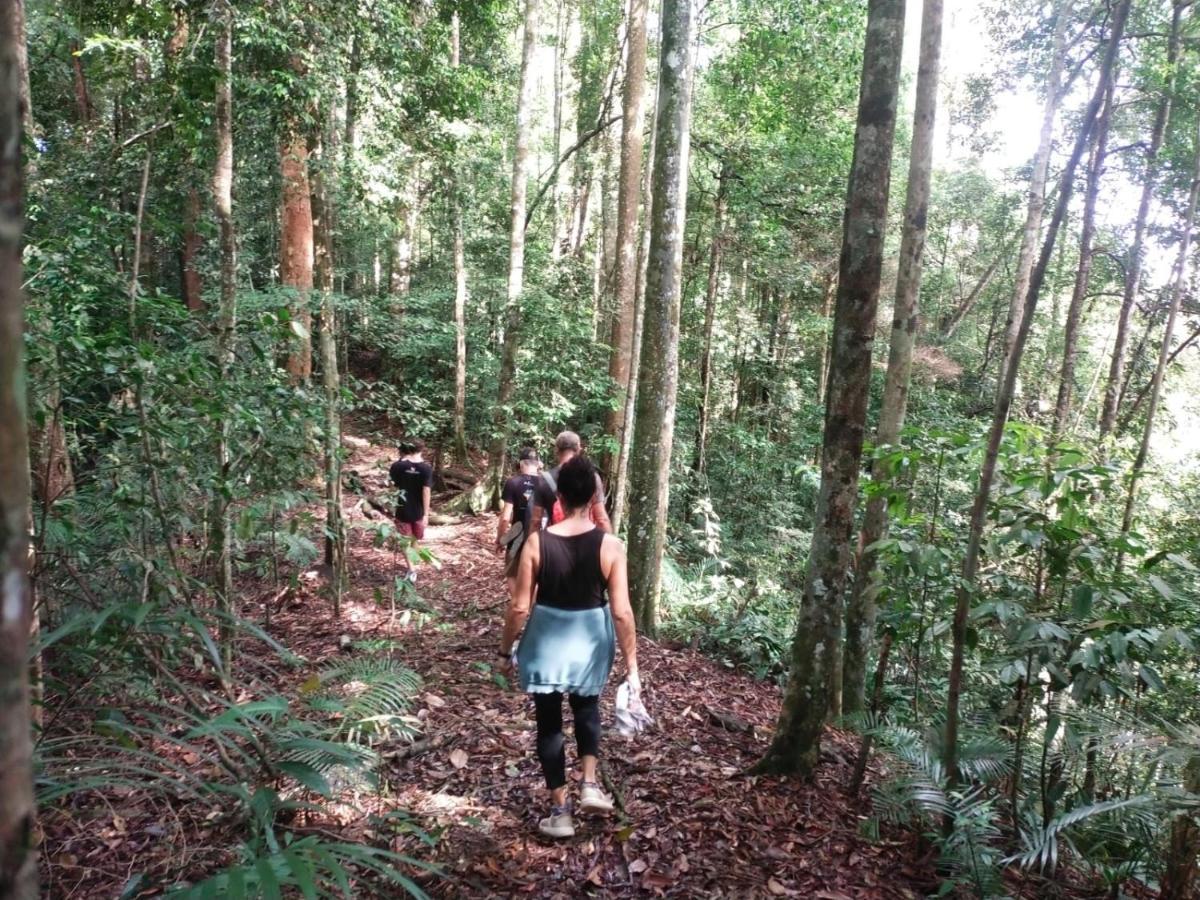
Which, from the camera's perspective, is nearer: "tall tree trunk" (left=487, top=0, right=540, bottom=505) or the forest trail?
the forest trail

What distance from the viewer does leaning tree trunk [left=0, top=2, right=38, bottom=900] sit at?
0.66 metres

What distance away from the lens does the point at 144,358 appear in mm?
3771

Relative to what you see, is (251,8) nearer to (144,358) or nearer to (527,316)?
(144,358)

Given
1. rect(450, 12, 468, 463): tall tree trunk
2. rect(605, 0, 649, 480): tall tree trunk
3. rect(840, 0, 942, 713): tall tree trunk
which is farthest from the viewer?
rect(450, 12, 468, 463): tall tree trunk

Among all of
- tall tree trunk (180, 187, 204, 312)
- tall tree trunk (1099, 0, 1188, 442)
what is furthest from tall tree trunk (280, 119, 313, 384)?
tall tree trunk (1099, 0, 1188, 442)

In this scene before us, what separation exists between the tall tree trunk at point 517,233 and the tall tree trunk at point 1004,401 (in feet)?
30.3

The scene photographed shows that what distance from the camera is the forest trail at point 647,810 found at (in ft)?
11.0

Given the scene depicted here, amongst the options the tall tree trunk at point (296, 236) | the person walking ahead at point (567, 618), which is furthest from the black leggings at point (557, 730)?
the tall tree trunk at point (296, 236)

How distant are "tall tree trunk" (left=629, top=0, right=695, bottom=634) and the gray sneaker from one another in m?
3.69

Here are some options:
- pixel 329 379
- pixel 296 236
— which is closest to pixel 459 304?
pixel 296 236

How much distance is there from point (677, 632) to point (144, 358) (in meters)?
5.99

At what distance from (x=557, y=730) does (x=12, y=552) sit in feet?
10.5

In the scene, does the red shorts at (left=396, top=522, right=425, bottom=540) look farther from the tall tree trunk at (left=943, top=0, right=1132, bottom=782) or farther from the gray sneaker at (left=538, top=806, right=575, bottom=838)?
the tall tree trunk at (left=943, top=0, right=1132, bottom=782)

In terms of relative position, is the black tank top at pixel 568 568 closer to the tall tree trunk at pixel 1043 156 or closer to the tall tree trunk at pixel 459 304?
the tall tree trunk at pixel 459 304
